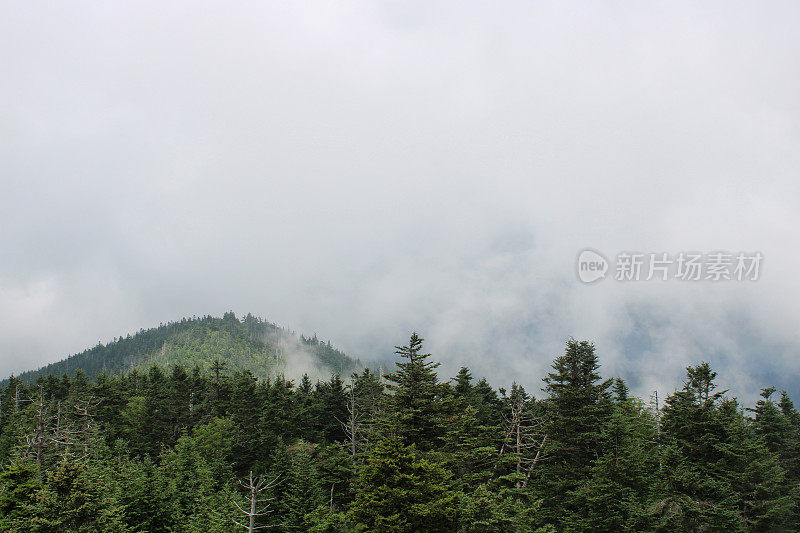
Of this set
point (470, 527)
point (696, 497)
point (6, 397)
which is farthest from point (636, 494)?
point (6, 397)

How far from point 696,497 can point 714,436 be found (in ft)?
15.5

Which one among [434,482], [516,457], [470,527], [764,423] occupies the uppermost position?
[764,423]

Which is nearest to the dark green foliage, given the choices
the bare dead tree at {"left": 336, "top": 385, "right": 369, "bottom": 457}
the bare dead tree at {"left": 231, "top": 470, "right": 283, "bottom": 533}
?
the bare dead tree at {"left": 231, "top": 470, "right": 283, "bottom": 533}

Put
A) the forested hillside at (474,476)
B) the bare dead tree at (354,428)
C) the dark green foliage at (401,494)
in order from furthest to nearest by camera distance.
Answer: the bare dead tree at (354,428), the forested hillside at (474,476), the dark green foliage at (401,494)

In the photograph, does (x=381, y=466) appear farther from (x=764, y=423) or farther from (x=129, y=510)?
(x=764, y=423)

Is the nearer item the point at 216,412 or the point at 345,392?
the point at 216,412

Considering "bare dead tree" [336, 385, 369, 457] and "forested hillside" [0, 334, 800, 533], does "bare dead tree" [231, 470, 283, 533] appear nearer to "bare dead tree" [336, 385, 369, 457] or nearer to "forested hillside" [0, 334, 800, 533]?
"forested hillside" [0, 334, 800, 533]

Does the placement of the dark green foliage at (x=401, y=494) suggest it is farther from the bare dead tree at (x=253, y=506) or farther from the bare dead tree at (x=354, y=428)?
the bare dead tree at (x=354, y=428)

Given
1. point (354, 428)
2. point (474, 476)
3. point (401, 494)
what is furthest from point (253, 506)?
point (354, 428)

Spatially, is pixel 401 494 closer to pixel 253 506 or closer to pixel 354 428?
pixel 253 506

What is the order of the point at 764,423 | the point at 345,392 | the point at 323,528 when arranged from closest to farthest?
the point at 323,528 < the point at 764,423 < the point at 345,392

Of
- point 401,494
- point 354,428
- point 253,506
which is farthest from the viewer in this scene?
point 354,428

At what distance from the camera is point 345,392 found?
73.1m

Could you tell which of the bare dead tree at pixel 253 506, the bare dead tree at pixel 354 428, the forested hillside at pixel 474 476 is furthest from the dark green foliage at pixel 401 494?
the bare dead tree at pixel 354 428
